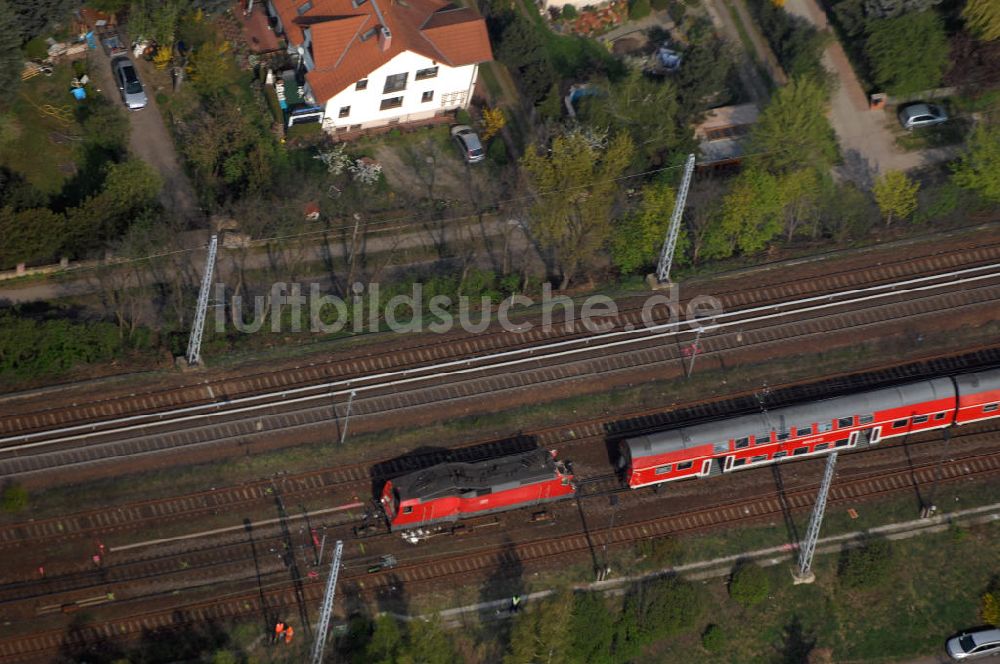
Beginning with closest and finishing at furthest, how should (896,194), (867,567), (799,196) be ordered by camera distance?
1. (867,567)
2. (799,196)
3. (896,194)

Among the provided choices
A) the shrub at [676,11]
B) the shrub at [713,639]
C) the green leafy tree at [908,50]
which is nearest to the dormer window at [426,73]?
the shrub at [676,11]

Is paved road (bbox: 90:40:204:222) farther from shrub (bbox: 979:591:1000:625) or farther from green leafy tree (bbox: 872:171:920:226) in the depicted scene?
shrub (bbox: 979:591:1000:625)

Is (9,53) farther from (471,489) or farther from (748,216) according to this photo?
(748,216)

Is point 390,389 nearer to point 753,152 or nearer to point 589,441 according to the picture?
point 589,441

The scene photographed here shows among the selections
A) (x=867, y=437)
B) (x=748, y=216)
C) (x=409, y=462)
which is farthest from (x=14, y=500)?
(x=867, y=437)

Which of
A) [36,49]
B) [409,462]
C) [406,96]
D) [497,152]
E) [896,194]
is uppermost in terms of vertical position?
[36,49]

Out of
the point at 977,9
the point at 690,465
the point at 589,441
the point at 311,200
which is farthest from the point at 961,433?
the point at 311,200

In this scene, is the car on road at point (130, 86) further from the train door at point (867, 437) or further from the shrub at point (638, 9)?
the train door at point (867, 437)
